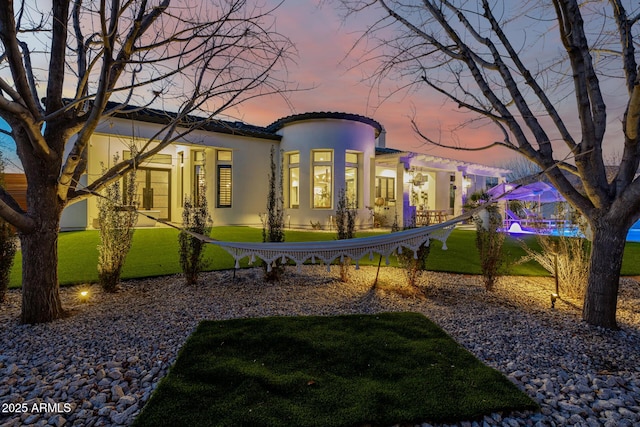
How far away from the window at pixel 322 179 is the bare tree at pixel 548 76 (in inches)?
272

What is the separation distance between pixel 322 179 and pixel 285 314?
24.9 ft

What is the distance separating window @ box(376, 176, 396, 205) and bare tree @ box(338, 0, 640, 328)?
409 inches

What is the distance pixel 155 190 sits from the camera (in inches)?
435

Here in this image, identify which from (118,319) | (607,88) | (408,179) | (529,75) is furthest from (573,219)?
(408,179)

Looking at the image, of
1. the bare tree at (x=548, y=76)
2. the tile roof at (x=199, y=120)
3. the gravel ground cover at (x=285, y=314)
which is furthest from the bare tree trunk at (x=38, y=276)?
the tile roof at (x=199, y=120)

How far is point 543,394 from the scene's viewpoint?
5.55ft

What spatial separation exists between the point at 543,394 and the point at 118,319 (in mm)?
3136

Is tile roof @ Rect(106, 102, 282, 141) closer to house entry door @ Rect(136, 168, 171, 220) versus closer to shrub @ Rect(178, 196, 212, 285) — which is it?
house entry door @ Rect(136, 168, 171, 220)

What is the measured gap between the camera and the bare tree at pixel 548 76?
8.52 ft

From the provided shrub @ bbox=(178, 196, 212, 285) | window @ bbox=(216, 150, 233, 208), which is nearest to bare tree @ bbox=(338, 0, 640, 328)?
shrub @ bbox=(178, 196, 212, 285)

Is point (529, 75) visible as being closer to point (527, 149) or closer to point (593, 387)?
point (527, 149)

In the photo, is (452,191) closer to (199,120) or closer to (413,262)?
(199,120)

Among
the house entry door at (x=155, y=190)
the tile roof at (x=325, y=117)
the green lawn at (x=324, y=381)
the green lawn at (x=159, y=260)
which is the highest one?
the tile roof at (x=325, y=117)

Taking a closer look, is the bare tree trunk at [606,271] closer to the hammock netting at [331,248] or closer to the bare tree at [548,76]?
the bare tree at [548,76]
